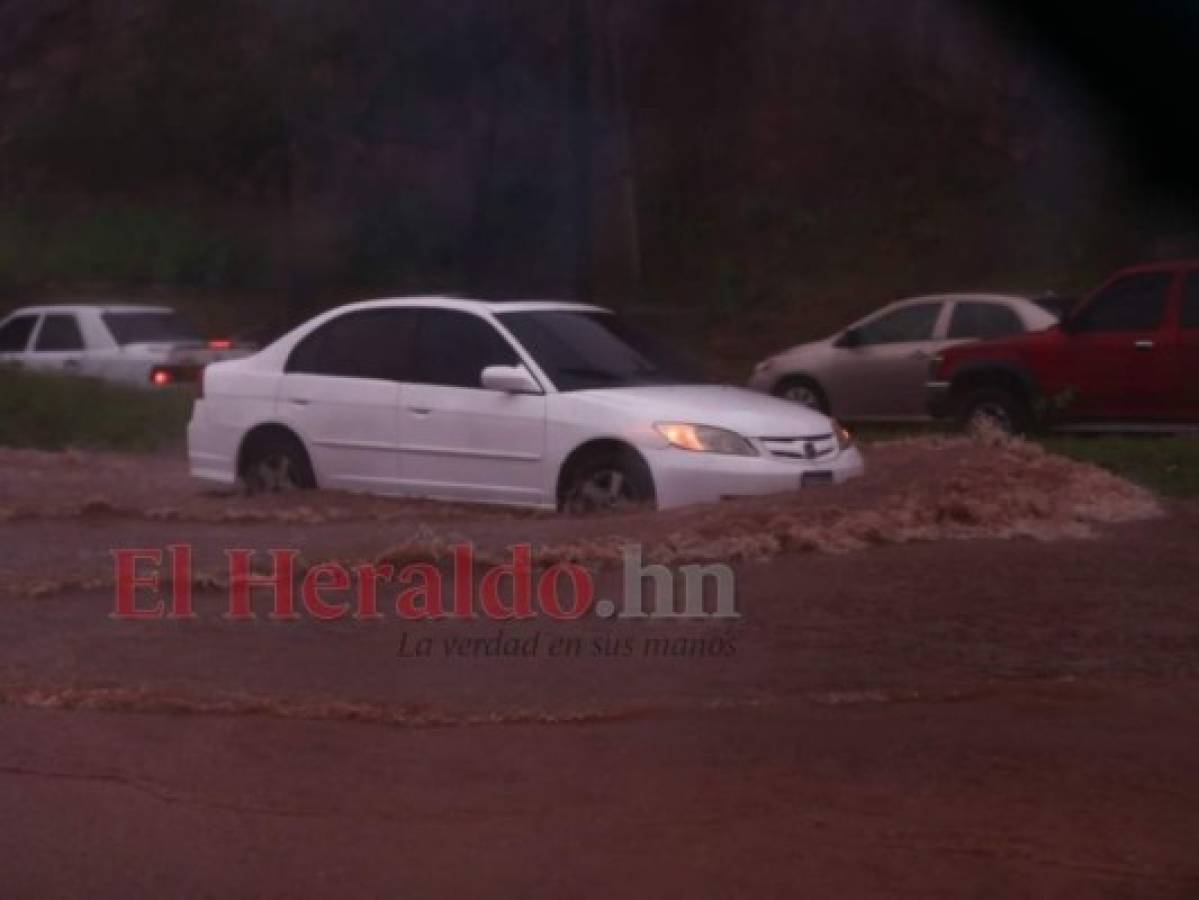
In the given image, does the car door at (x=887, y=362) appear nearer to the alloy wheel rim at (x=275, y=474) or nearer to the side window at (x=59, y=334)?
the side window at (x=59, y=334)

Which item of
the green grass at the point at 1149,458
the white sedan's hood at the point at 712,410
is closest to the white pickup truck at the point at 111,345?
the green grass at the point at 1149,458

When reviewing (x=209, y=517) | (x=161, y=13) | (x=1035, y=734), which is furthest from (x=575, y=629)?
(x=161, y=13)

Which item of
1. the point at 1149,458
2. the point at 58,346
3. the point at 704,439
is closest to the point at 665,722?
the point at 704,439

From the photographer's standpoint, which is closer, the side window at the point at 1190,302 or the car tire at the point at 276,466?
the car tire at the point at 276,466

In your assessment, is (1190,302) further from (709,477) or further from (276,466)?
(276,466)

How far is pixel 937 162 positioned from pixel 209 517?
17980mm

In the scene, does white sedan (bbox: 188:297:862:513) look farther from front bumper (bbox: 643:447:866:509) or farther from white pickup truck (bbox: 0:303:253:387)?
white pickup truck (bbox: 0:303:253:387)

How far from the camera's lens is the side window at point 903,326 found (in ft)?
64.5

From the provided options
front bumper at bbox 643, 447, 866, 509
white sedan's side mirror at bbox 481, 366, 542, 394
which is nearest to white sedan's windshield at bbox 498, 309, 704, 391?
white sedan's side mirror at bbox 481, 366, 542, 394

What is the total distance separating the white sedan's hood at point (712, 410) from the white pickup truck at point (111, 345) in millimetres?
9382

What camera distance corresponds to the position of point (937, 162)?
27.9 meters

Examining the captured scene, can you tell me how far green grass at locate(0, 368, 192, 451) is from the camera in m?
17.9

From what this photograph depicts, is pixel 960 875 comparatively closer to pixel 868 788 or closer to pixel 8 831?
pixel 868 788

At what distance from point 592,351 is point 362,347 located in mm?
1485
